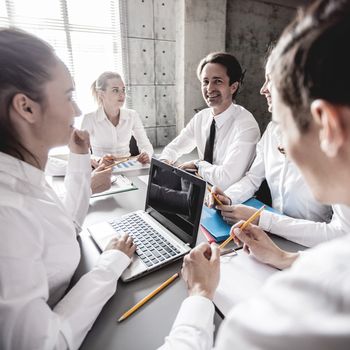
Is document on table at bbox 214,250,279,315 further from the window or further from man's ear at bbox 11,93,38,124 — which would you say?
the window

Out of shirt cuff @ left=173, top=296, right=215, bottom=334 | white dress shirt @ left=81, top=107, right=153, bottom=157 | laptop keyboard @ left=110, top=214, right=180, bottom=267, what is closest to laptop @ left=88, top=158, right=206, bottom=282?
laptop keyboard @ left=110, top=214, right=180, bottom=267

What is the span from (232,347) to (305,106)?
0.32 metres

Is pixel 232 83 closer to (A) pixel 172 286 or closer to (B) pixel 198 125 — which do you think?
(B) pixel 198 125

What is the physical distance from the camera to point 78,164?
116cm

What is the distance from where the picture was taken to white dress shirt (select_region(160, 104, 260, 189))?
176 centimetres

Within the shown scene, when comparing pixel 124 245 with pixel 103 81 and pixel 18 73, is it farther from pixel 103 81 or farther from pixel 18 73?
pixel 103 81

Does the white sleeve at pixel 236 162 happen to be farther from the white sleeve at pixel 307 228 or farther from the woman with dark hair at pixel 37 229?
the woman with dark hair at pixel 37 229

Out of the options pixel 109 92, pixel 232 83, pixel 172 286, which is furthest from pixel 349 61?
pixel 109 92

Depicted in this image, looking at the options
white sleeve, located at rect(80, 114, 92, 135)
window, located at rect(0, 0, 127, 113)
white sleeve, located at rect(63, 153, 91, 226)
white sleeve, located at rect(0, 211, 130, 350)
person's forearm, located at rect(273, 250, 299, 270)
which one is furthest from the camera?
window, located at rect(0, 0, 127, 113)

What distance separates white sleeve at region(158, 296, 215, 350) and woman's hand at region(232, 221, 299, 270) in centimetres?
29

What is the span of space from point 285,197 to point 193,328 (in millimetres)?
984

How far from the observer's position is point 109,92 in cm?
262

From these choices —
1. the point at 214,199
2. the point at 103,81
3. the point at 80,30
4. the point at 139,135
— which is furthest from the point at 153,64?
the point at 214,199

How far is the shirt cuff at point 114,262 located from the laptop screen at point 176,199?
23cm
